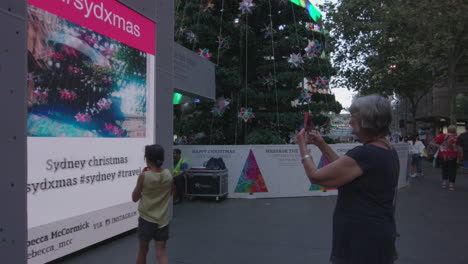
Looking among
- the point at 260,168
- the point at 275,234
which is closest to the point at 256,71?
the point at 260,168

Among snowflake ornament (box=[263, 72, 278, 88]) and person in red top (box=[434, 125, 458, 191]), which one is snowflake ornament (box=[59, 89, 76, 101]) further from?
person in red top (box=[434, 125, 458, 191])

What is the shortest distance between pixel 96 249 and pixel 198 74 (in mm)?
6049

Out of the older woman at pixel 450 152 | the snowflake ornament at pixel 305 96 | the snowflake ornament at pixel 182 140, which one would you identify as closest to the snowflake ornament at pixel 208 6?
the snowflake ornament at pixel 305 96

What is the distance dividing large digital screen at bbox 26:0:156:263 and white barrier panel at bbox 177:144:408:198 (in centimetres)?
382

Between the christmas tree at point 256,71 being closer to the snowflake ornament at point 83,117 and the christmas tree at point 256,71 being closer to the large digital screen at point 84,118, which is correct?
the large digital screen at point 84,118

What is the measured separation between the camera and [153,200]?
384 cm

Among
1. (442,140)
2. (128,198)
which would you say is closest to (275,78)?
(442,140)

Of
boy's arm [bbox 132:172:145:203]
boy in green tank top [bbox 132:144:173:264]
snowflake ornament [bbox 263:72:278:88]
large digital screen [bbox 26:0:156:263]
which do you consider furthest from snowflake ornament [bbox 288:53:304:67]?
boy's arm [bbox 132:172:145:203]

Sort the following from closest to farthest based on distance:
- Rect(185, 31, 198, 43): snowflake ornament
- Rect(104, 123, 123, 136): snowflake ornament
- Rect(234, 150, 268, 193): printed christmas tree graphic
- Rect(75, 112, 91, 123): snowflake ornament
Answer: Rect(75, 112, 91, 123): snowflake ornament
Rect(104, 123, 123, 136): snowflake ornament
Rect(234, 150, 268, 193): printed christmas tree graphic
Rect(185, 31, 198, 43): snowflake ornament

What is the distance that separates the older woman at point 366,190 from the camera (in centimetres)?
217

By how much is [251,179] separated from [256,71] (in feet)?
15.9

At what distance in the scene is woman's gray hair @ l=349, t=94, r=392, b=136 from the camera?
227cm

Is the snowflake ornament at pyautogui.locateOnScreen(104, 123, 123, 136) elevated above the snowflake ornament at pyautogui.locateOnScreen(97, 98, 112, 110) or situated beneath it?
situated beneath

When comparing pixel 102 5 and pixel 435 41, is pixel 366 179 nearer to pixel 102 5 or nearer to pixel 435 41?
pixel 102 5
